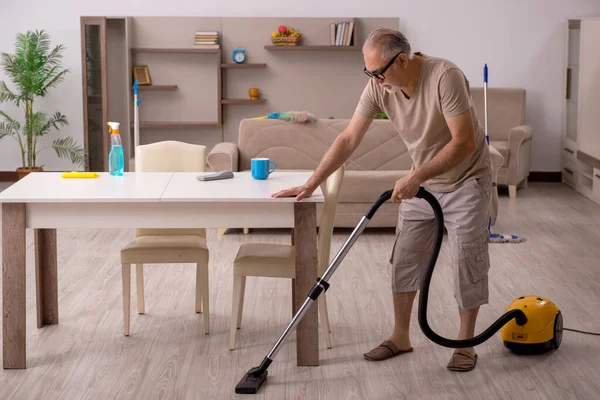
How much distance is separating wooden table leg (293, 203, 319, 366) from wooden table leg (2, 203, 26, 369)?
105 centimetres

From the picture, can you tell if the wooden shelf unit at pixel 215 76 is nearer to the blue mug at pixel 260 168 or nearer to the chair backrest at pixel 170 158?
the chair backrest at pixel 170 158

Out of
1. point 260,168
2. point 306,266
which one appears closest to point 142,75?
point 260,168

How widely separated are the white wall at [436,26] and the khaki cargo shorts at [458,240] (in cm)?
508

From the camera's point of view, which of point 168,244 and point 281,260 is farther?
point 168,244

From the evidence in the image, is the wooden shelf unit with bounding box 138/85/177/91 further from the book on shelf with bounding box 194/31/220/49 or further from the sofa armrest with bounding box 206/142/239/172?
the sofa armrest with bounding box 206/142/239/172

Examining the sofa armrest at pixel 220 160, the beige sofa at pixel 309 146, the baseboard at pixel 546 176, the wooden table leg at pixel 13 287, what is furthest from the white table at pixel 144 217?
the baseboard at pixel 546 176

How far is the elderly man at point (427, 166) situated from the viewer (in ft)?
9.79

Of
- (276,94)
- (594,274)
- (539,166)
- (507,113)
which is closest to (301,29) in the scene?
(276,94)

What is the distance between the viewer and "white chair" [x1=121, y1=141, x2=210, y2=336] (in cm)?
369

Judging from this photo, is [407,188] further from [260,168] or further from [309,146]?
[309,146]

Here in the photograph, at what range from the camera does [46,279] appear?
12.6ft

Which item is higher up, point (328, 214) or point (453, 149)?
point (453, 149)

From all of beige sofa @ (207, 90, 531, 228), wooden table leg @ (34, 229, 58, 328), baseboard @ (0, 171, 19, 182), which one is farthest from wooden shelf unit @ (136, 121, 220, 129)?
wooden table leg @ (34, 229, 58, 328)

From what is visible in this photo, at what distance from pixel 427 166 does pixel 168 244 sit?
135 cm
